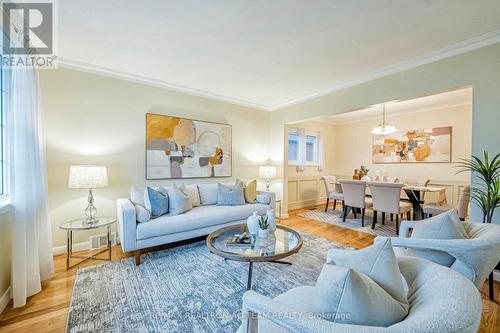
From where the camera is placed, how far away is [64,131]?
287 cm

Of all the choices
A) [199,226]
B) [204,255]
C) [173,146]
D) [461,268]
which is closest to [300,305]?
[461,268]

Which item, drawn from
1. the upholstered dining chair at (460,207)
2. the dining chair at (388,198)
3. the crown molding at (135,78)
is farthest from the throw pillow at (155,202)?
the upholstered dining chair at (460,207)

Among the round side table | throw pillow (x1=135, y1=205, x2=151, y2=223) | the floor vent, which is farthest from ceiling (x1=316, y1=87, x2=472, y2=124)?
the floor vent

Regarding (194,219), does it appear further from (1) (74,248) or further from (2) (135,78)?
(2) (135,78)

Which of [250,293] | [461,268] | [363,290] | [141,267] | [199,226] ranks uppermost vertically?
[363,290]

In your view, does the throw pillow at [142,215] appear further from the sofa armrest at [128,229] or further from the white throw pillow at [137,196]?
the white throw pillow at [137,196]

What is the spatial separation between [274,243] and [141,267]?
1594 millimetres

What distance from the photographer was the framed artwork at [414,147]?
15.7 ft

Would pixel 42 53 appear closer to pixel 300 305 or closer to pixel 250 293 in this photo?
pixel 250 293

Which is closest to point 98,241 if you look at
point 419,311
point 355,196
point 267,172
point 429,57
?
point 267,172

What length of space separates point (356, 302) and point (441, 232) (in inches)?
55.1

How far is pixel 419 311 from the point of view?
73 centimetres

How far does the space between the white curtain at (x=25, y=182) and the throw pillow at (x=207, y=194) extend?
2.01m

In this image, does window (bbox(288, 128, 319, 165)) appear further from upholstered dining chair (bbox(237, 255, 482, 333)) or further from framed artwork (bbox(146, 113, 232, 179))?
upholstered dining chair (bbox(237, 255, 482, 333))
